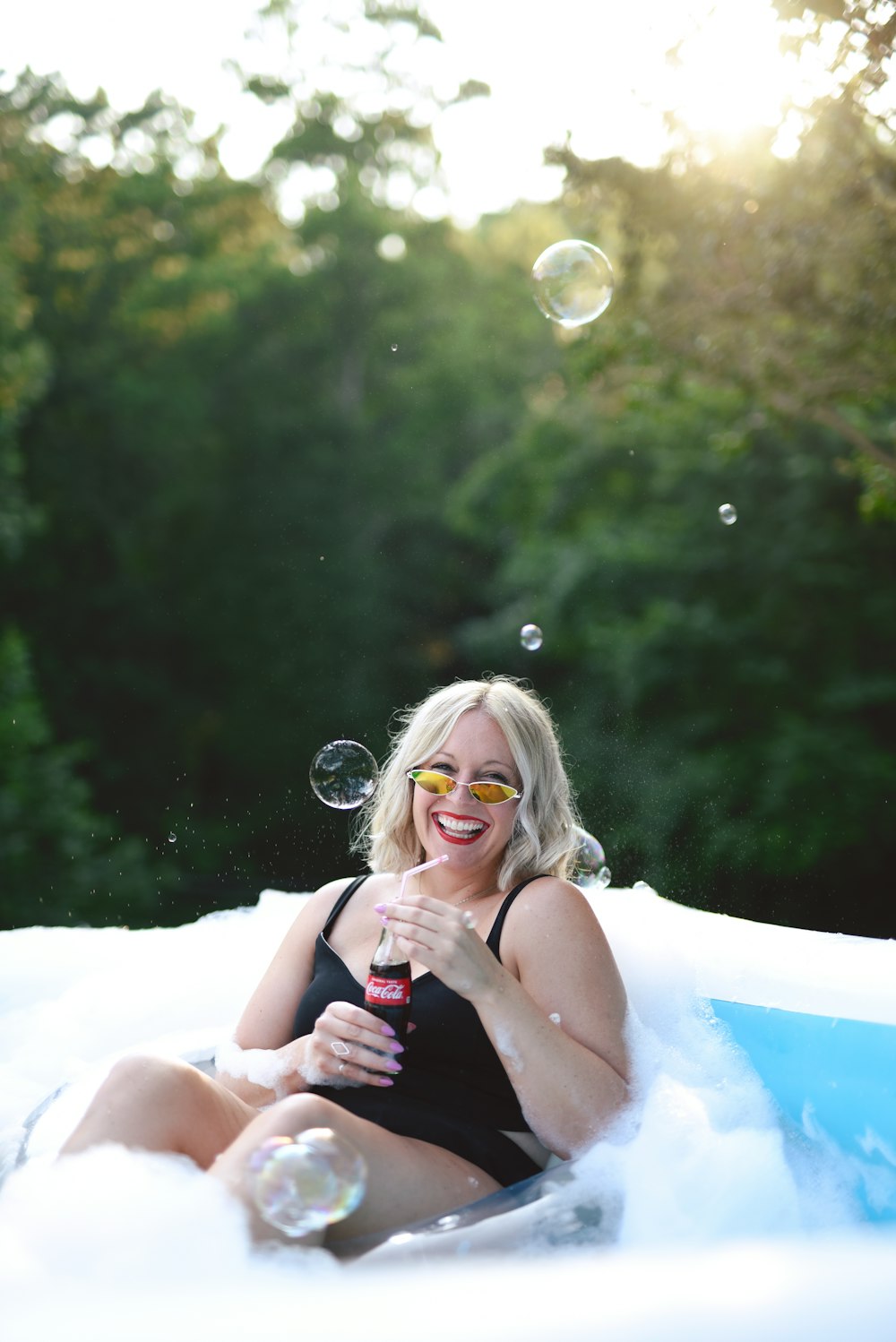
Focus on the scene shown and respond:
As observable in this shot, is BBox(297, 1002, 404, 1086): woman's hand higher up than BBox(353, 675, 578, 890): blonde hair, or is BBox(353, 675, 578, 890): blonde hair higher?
BBox(353, 675, 578, 890): blonde hair

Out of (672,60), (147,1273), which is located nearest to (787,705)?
(672,60)

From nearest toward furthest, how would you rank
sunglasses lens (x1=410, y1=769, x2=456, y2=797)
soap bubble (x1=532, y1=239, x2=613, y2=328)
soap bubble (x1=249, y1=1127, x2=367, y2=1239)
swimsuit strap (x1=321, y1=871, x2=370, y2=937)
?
soap bubble (x1=249, y1=1127, x2=367, y2=1239)
sunglasses lens (x1=410, y1=769, x2=456, y2=797)
swimsuit strap (x1=321, y1=871, x2=370, y2=937)
soap bubble (x1=532, y1=239, x2=613, y2=328)

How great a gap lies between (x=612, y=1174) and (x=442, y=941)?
48 cm

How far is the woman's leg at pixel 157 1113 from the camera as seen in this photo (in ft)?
6.31

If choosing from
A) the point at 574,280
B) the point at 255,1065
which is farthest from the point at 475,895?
the point at 574,280

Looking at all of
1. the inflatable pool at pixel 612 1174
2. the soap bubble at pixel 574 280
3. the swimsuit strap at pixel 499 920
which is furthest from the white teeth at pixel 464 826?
the soap bubble at pixel 574 280

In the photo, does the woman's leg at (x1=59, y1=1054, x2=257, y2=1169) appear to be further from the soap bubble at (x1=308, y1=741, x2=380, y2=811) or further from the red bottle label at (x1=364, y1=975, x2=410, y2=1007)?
the soap bubble at (x1=308, y1=741, x2=380, y2=811)

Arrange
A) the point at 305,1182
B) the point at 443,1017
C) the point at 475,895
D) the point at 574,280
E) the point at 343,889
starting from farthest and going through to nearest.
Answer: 1. the point at 574,280
2. the point at 343,889
3. the point at 475,895
4. the point at 443,1017
5. the point at 305,1182

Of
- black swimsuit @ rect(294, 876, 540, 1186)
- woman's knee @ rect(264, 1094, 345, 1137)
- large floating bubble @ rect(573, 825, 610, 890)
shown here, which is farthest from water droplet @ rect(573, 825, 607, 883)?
woman's knee @ rect(264, 1094, 345, 1137)

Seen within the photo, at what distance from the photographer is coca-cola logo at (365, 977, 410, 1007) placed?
2018 millimetres

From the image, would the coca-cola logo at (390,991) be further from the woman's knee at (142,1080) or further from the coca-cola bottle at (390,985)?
the woman's knee at (142,1080)

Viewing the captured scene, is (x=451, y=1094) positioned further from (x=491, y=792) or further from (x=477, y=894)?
(x=491, y=792)

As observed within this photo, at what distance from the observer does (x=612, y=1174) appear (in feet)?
6.84

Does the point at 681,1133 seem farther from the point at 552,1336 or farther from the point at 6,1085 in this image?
the point at 6,1085
